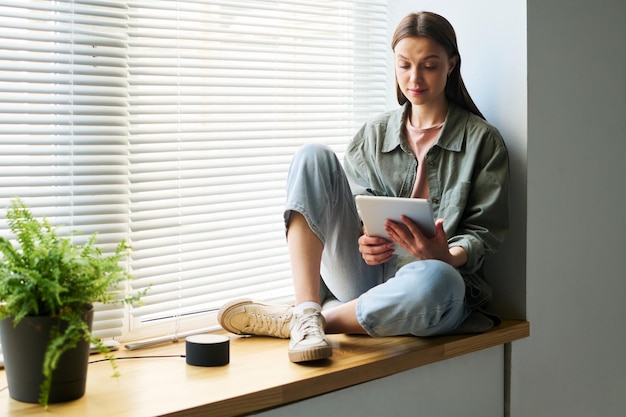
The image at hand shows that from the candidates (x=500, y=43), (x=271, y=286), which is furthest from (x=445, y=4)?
(x=271, y=286)

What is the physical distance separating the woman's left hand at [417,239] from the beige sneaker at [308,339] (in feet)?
0.96

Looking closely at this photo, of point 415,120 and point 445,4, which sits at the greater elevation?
point 445,4

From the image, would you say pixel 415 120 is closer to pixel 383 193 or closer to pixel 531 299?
pixel 383 193

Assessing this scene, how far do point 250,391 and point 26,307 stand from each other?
0.51m

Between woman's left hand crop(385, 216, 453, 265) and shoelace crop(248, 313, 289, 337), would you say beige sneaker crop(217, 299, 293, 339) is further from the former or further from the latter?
woman's left hand crop(385, 216, 453, 265)

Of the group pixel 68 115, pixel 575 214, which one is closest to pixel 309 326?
pixel 68 115


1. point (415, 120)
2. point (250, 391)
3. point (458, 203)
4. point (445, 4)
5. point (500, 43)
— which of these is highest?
point (445, 4)

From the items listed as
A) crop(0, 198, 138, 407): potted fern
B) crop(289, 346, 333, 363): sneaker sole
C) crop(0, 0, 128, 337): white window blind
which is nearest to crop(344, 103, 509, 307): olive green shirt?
crop(289, 346, 333, 363): sneaker sole

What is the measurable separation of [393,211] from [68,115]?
35.1 inches

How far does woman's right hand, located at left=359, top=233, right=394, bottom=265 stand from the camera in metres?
2.04

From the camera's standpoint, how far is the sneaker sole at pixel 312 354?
1.83m

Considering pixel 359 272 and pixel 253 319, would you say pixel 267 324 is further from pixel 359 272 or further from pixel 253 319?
pixel 359 272

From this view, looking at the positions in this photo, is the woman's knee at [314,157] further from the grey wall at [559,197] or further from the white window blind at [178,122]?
the grey wall at [559,197]

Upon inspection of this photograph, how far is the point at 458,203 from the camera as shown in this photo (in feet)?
7.22
